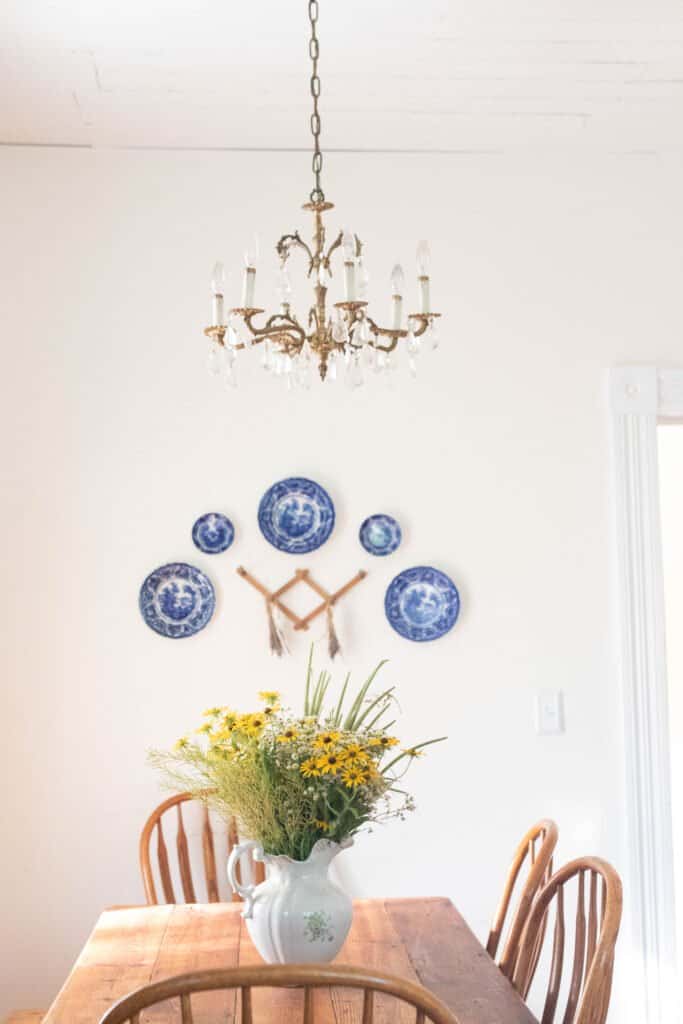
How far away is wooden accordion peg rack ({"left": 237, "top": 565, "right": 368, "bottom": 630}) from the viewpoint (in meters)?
3.20

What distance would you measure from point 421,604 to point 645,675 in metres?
0.69

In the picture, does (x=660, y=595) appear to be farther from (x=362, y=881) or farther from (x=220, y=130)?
(x=220, y=130)

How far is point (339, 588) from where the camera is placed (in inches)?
127

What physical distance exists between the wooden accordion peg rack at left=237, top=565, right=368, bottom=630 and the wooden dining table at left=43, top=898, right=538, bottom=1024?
0.90m

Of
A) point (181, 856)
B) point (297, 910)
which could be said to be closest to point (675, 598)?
point (181, 856)

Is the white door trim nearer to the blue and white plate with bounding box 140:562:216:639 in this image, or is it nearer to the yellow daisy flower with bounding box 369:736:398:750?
the blue and white plate with bounding box 140:562:216:639

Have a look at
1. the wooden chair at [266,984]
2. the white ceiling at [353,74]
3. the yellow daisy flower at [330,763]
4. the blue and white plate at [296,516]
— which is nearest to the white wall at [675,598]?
the white ceiling at [353,74]

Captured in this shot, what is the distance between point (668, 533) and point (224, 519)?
2.77 meters

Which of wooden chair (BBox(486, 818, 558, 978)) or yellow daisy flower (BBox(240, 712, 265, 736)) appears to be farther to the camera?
wooden chair (BBox(486, 818, 558, 978))

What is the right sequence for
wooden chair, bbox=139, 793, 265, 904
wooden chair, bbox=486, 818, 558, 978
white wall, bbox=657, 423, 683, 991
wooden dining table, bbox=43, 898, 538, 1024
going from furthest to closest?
white wall, bbox=657, 423, 683, 991 < wooden chair, bbox=139, 793, 265, 904 < wooden chair, bbox=486, 818, 558, 978 < wooden dining table, bbox=43, 898, 538, 1024

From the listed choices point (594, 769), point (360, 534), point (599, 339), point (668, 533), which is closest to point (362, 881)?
point (594, 769)

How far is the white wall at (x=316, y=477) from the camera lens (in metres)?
3.16

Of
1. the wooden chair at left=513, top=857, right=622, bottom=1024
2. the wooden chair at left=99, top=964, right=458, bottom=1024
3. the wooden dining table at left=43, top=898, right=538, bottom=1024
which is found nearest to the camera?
the wooden chair at left=99, top=964, right=458, bottom=1024

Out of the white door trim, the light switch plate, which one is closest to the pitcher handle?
the light switch plate
